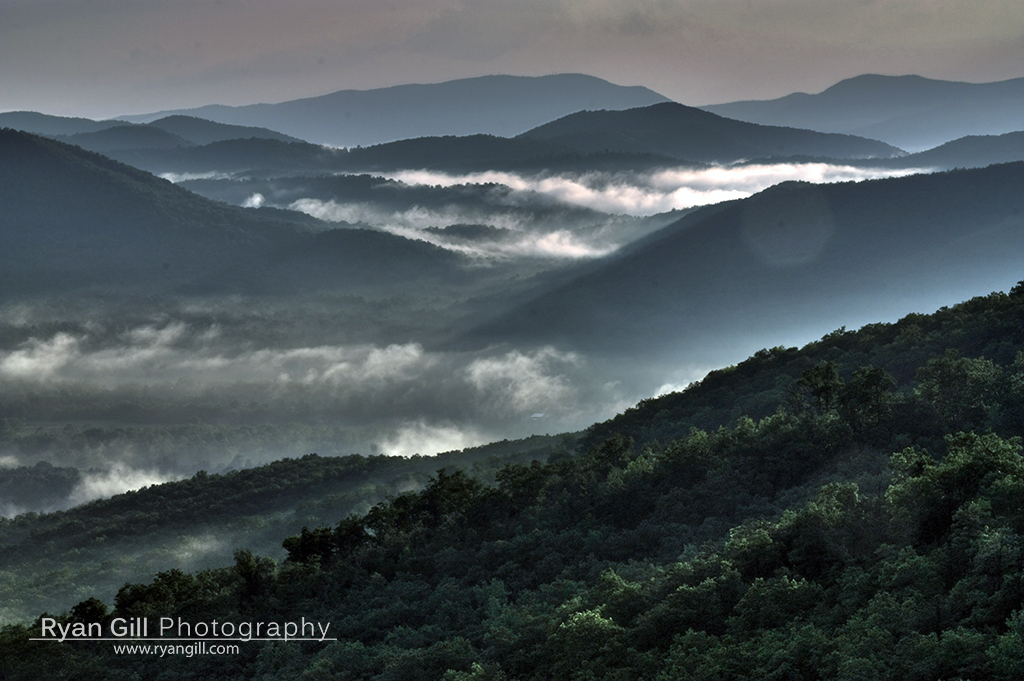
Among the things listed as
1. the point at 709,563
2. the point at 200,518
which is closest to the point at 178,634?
the point at 709,563

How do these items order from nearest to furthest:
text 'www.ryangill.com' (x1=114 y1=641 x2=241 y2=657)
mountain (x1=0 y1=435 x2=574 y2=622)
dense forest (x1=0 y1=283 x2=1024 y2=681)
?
dense forest (x1=0 y1=283 x2=1024 y2=681) < text 'www.ryangill.com' (x1=114 y1=641 x2=241 y2=657) < mountain (x1=0 y1=435 x2=574 y2=622)

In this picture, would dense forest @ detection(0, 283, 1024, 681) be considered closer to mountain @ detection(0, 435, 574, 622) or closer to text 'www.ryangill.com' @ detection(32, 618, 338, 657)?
text 'www.ryangill.com' @ detection(32, 618, 338, 657)

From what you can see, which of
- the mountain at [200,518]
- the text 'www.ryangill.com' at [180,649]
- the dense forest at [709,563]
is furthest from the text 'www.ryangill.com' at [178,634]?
the mountain at [200,518]

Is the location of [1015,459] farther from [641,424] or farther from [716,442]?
[641,424]

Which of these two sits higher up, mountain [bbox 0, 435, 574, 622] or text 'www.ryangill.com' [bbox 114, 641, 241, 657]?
mountain [bbox 0, 435, 574, 622]

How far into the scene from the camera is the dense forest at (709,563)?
2819 centimetres

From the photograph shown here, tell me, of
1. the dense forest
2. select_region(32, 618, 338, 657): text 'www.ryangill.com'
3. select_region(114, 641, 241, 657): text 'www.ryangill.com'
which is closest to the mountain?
select_region(32, 618, 338, 657): text 'www.ryangill.com'

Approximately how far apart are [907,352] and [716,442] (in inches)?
854

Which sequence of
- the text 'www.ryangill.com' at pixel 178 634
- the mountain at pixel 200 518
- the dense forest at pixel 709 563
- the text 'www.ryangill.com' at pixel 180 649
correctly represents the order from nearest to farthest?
the dense forest at pixel 709 563 < the text 'www.ryangill.com' at pixel 180 649 < the text 'www.ryangill.com' at pixel 178 634 < the mountain at pixel 200 518

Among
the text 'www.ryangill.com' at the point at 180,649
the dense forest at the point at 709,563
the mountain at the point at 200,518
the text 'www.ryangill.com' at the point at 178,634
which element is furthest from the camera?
the mountain at the point at 200,518

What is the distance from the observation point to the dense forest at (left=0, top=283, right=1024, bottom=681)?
28188 millimetres

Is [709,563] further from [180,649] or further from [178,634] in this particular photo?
[178,634]

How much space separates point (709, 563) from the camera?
3741 cm

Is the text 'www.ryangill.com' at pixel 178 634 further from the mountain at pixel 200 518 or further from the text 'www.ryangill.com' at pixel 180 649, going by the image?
the mountain at pixel 200 518
